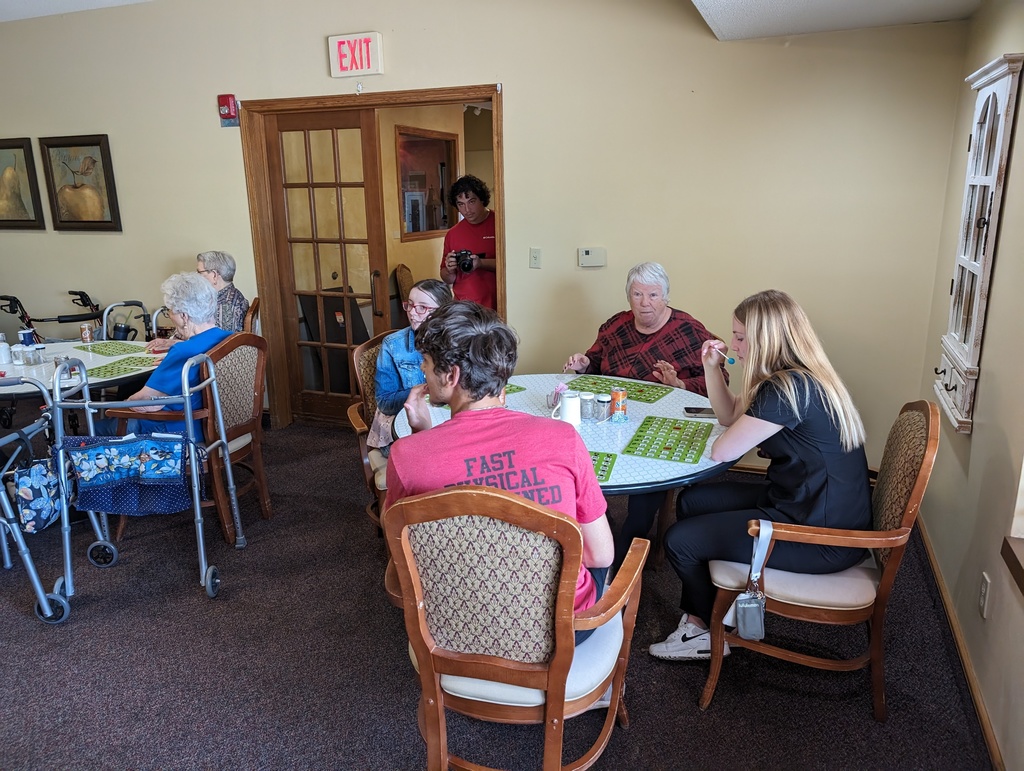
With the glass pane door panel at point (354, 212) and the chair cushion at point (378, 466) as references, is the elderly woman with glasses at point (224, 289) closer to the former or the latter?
the glass pane door panel at point (354, 212)

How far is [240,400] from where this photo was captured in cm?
306

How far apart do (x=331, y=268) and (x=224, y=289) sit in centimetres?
71

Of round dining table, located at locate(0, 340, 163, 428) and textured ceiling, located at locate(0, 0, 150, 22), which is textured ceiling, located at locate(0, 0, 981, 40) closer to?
round dining table, located at locate(0, 340, 163, 428)

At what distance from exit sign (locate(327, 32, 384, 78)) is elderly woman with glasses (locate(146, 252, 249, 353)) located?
124 centimetres

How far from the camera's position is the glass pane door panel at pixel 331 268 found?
14.7 feet

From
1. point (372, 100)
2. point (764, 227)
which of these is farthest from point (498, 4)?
point (764, 227)

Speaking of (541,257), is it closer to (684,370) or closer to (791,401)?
(684,370)

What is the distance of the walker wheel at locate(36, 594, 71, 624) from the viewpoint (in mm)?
2496

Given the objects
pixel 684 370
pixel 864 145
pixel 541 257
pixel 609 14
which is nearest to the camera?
pixel 684 370

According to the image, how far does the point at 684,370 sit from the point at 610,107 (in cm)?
144

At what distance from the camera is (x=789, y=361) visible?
199 centimetres

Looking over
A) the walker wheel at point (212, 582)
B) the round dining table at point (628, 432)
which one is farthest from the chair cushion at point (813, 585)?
the walker wheel at point (212, 582)

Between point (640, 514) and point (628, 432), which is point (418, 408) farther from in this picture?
point (640, 514)

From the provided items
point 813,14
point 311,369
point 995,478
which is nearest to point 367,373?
point 311,369
